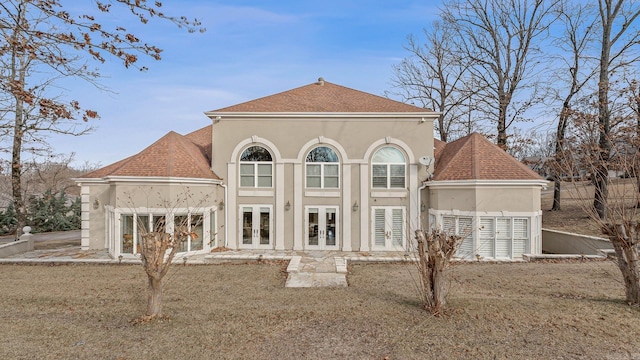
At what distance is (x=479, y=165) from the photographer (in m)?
14.8

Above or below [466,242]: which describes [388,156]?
above

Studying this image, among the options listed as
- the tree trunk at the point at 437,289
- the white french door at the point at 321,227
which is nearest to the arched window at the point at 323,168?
the white french door at the point at 321,227

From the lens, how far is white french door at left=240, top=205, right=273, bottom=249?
16422mm

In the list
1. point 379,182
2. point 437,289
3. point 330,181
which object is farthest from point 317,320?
point 379,182

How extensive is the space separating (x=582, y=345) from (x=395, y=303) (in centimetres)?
332

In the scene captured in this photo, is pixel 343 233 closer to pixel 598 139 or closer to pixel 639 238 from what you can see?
pixel 639 238

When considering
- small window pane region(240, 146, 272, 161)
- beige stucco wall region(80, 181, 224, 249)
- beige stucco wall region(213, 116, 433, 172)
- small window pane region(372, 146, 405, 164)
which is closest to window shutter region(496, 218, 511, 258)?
beige stucco wall region(213, 116, 433, 172)

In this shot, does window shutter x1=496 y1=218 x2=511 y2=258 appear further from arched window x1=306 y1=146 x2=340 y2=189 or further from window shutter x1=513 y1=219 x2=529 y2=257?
arched window x1=306 y1=146 x2=340 y2=189

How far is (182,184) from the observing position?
1456 centimetres

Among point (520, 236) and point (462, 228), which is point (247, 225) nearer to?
point (462, 228)

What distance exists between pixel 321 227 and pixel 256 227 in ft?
11.1

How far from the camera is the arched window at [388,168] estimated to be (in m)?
16.6

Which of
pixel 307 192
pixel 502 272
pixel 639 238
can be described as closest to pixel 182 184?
pixel 307 192

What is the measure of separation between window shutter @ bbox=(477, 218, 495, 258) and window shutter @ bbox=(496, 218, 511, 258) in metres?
0.25
